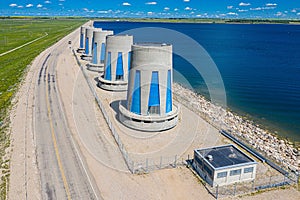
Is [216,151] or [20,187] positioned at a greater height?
[216,151]

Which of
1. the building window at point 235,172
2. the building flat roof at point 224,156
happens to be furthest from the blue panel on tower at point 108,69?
the building window at point 235,172

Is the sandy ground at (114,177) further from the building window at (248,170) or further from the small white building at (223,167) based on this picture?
the building window at (248,170)

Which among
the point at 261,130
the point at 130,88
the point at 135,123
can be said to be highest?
the point at 130,88

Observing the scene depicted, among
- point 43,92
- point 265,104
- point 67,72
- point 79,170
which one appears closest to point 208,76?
point 265,104

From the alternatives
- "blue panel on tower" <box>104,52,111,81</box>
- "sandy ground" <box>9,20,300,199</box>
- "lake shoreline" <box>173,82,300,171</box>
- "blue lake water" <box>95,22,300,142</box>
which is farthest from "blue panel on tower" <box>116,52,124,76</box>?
"blue lake water" <box>95,22,300,142</box>

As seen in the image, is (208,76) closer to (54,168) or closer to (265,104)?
(265,104)

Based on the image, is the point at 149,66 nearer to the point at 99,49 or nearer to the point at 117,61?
the point at 117,61
